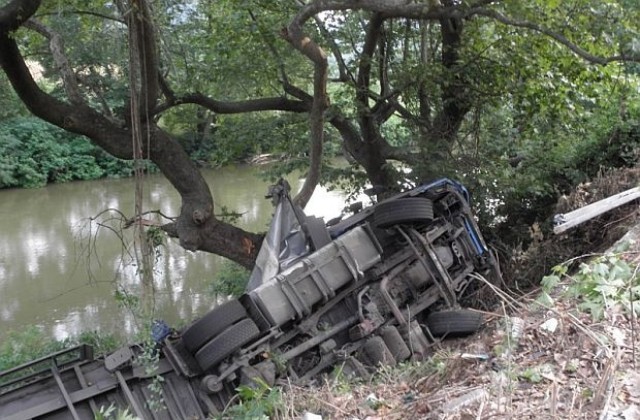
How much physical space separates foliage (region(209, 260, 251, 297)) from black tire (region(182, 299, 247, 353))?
4.52 m

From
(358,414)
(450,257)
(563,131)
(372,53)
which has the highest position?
(372,53)

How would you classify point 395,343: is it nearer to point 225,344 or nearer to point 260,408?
point 225,344

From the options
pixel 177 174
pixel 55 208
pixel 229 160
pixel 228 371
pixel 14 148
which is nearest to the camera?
pixel 228 371

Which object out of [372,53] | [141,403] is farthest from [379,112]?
[141,403]

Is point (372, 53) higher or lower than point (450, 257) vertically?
higher

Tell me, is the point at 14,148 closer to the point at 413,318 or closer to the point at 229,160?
the point at 229,160

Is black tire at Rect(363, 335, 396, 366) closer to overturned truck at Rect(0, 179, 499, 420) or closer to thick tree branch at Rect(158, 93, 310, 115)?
overturned truck at Rect(0, 179, 499, 420)

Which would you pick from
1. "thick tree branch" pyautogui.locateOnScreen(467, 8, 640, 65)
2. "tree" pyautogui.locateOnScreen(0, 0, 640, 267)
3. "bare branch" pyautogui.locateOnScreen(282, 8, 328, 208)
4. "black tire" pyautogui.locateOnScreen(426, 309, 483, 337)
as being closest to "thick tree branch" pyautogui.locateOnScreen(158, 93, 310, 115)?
"tree" pyautogui.locateOnScreen(0, 0, 640, 267)

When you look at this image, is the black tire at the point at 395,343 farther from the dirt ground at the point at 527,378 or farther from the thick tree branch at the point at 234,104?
the thick tree branch at the point at 234,104

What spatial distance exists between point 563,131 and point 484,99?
1276 mm

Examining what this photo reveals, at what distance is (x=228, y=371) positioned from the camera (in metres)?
5.36

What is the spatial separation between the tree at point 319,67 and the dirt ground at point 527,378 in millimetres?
3537

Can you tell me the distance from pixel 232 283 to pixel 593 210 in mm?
6111

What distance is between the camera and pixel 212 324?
5.47 metres
